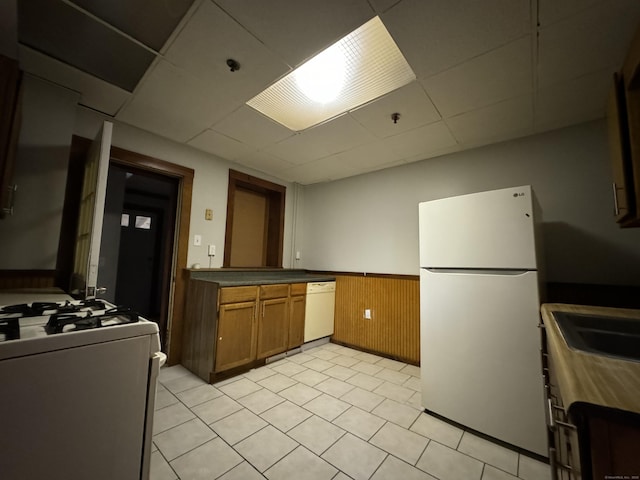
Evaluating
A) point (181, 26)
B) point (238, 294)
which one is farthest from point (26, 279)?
A: point (181, 26)

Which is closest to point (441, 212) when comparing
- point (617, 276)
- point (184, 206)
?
point (617, 276)

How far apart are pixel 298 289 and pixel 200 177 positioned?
175 cm

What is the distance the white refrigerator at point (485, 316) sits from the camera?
5.03 ft

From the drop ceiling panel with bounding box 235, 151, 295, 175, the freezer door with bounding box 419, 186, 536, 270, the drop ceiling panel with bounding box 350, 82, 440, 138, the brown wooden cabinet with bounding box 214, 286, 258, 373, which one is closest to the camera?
the freezer door with bounding box 419, 186, 536, 270

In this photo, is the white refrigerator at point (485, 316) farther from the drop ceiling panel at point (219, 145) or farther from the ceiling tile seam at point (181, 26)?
the drop ceiling panel at point (219, 145)

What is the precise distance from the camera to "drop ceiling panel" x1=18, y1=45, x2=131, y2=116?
5.41ft

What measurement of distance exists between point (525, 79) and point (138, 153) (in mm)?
3269

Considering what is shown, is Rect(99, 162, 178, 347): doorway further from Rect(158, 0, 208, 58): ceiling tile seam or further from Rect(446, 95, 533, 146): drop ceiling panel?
Rect(446, 95, 533, 146): drop ceiling panel

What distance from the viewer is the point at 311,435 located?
161 cm

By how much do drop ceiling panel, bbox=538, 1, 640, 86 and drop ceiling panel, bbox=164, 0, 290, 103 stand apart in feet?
5.08

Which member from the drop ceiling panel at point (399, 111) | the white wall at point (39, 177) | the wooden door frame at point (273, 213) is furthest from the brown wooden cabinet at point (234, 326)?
the drop ceiling panel at point (399, 111)

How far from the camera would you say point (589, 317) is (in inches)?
49.8

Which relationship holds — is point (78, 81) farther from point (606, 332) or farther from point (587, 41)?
point (606, 332)

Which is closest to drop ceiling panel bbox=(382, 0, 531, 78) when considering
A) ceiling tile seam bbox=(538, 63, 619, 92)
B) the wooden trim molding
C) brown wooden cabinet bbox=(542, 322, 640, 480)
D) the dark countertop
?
ceiling tile seam bbox=(538, 63, 619, 92)
